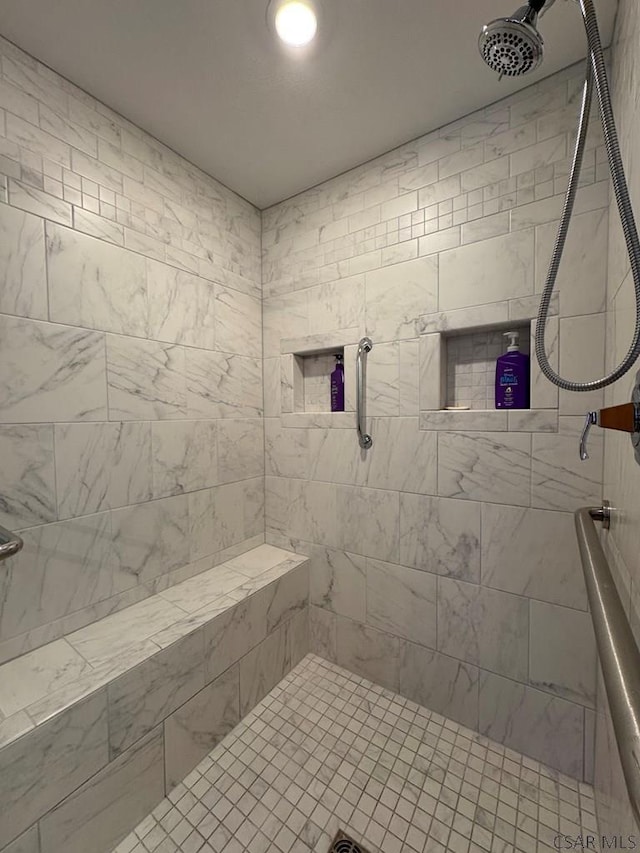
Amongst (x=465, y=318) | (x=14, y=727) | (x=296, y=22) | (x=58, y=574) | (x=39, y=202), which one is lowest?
(x=14, y=727)

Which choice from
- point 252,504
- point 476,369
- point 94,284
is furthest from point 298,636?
point 94,284

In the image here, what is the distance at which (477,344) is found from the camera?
133 cm

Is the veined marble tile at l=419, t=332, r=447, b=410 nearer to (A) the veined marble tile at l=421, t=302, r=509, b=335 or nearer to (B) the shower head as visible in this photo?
(A) the veined marble tile at l=421, t=302, r=509, b=335

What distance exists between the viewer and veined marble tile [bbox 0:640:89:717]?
2.94 ft

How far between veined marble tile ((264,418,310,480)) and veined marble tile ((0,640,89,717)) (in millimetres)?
1030

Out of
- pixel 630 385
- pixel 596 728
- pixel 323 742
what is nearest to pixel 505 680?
pixel 596 728

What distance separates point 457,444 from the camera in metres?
1.30

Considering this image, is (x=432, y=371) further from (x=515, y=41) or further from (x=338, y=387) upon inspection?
(x=515, y=41)

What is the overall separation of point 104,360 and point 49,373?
17 cm

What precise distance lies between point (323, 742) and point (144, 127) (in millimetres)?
2349

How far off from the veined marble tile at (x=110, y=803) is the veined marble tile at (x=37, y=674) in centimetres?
26

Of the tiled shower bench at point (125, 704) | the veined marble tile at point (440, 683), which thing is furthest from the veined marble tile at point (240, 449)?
the veined marble tile at point (440, 683)

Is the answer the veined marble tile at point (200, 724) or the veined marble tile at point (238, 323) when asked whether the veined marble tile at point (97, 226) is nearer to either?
the veined marble tile at point (238, 323)

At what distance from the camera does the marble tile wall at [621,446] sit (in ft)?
2.05
